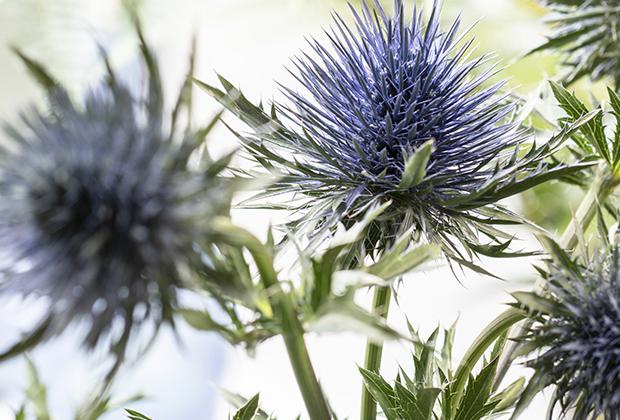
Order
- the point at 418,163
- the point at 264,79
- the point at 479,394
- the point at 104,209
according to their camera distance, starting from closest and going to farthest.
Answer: the point at 104,209 < the point at 418,163 < the point at 479,394 < the point at 264,79

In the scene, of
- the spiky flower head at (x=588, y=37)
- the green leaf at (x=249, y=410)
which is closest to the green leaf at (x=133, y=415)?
the green leaf at (x=249, y=410)

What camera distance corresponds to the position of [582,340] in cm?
47

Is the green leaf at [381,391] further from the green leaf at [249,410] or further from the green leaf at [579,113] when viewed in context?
the green leaf at [579,113]

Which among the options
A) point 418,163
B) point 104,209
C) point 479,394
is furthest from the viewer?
point 479,394

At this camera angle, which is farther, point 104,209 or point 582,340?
point 582,340

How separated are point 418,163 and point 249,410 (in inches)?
9.6

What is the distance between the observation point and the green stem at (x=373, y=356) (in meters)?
0.56

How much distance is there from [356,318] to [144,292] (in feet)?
0.35

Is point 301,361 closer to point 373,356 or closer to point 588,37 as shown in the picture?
point 373,356

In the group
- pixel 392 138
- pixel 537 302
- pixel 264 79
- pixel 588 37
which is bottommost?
pixel 537 302

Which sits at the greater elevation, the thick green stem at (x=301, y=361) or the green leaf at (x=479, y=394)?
the green leaf at (x=479, y=394)

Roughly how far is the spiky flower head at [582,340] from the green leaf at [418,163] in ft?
0.40

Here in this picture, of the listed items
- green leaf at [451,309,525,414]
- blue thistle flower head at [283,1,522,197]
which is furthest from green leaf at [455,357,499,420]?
blue thistle flower head at [283,1,522,197]

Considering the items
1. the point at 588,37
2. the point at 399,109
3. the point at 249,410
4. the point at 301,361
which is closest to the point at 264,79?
the point at 588,37
